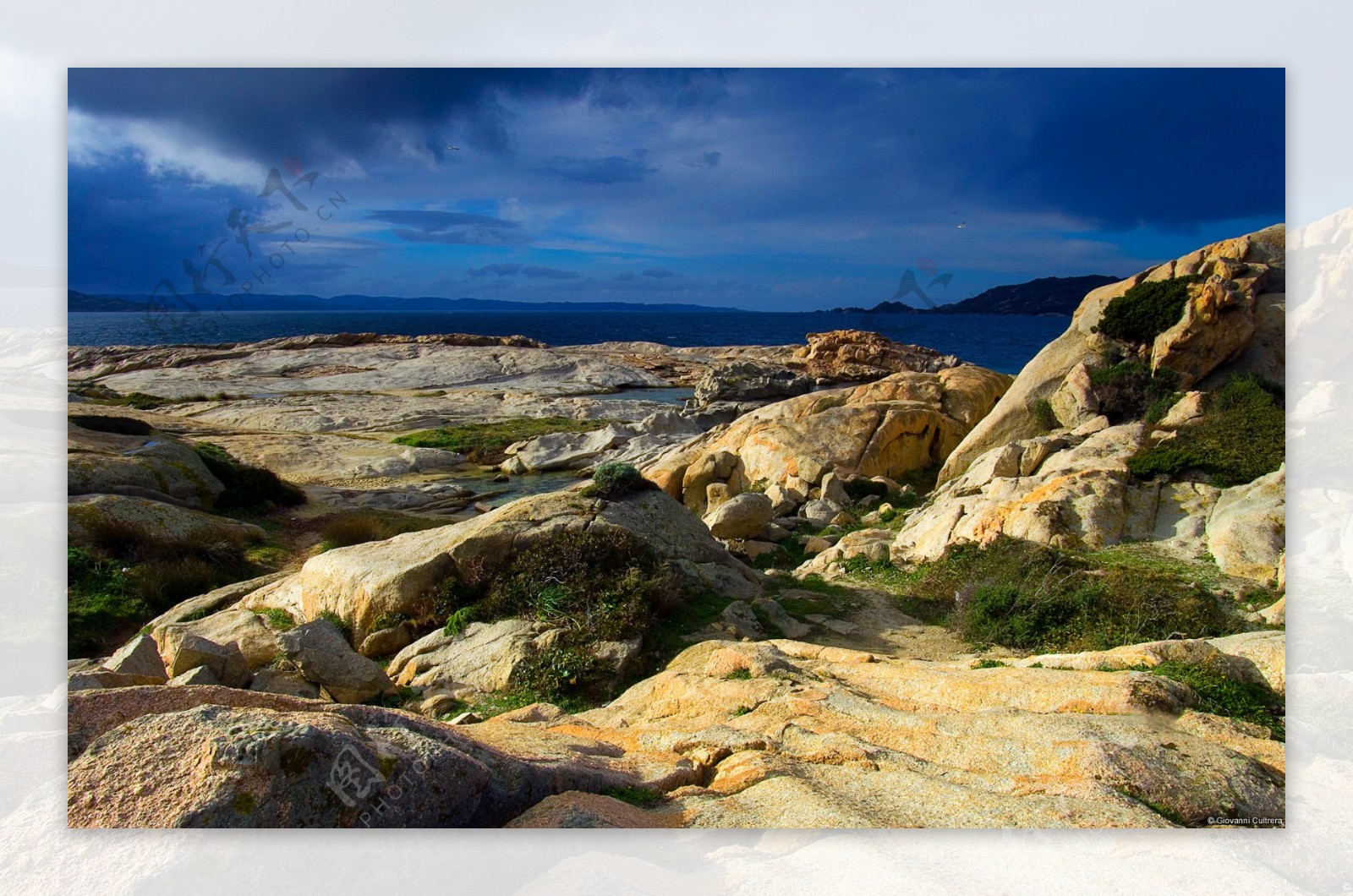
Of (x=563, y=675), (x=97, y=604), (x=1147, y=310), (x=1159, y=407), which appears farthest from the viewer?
(x=1147, y=310)

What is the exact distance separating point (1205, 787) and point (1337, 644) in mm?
3072

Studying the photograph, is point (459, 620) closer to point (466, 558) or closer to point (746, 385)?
point (466, 558)

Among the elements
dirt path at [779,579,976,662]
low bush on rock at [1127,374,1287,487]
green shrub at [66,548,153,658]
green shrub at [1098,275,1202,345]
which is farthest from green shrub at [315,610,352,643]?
green shrub at [1098,275,1202,345]

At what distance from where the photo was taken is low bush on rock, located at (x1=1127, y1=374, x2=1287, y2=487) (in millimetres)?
10641

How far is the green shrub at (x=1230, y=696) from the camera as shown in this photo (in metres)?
5.95

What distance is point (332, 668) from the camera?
759 centimetres

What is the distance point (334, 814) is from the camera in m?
4.13

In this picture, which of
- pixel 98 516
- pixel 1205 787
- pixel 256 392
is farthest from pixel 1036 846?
pixel 256 392

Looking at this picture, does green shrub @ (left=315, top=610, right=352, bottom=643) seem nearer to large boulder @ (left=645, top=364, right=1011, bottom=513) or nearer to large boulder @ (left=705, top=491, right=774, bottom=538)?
large boulder @ (left=705, top=491, right=774, bottom=538)

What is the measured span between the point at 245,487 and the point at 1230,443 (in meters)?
17.1

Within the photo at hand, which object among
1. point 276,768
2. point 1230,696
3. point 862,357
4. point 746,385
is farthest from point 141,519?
point 862,357

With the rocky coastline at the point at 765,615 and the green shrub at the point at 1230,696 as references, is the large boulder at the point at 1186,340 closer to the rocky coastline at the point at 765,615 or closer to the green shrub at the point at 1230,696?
the rocky coastline at the point at 765,615

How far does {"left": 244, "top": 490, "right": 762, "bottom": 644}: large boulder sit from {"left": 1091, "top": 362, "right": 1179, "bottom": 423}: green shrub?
8196 mm

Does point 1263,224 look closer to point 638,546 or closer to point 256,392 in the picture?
point 638,546
